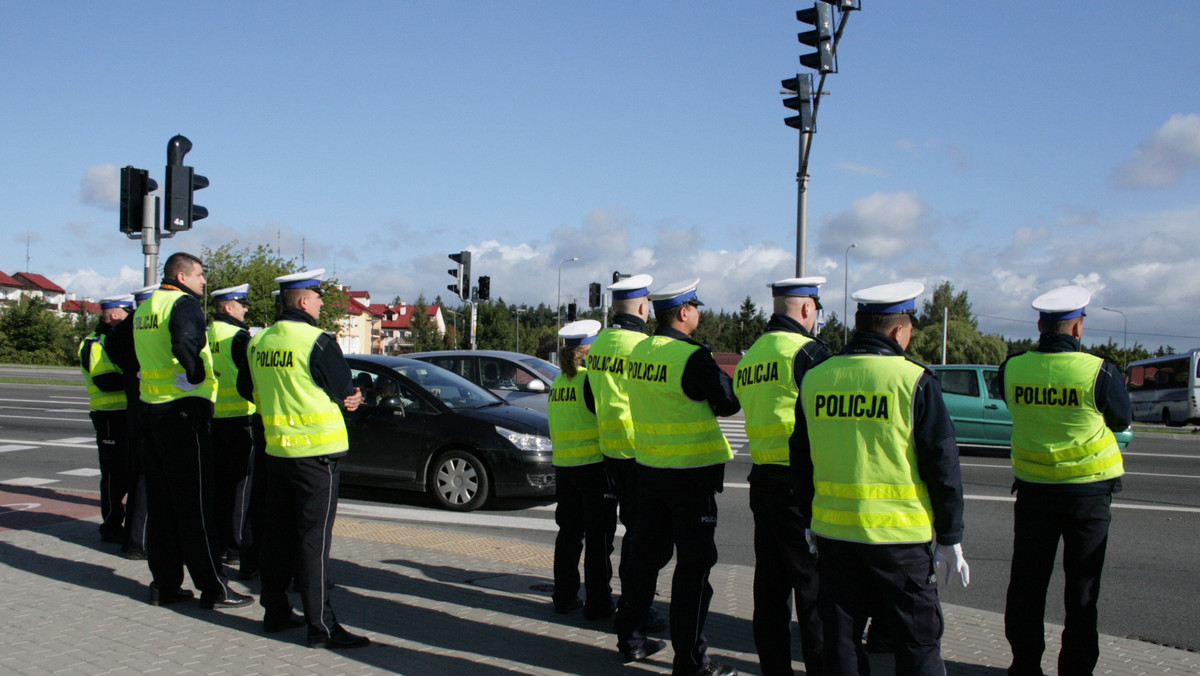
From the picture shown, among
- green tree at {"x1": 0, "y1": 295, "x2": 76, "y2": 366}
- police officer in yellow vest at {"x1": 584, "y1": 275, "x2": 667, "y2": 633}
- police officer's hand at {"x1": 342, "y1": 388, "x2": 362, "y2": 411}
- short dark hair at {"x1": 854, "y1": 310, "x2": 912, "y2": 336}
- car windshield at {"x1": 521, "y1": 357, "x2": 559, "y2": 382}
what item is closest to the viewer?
short dark hair at {"x1": 854, "y1": 310, "x2": 912, "y2": 336}

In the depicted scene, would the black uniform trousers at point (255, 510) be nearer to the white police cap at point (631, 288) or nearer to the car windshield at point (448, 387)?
the white police cap at point (631, 288)

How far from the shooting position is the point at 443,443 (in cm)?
937

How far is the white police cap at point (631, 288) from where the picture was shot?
16.8ft

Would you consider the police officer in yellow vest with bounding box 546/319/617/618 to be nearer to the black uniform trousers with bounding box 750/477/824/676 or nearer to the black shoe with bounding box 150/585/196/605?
the black uniform trousers with bounding box 750/477/824/676

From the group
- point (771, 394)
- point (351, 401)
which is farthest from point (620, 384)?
point (351, 401)

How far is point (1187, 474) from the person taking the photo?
1313cm

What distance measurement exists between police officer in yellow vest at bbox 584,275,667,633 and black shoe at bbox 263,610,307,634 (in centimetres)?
162

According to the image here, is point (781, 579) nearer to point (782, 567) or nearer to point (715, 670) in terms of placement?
point (782, 567)

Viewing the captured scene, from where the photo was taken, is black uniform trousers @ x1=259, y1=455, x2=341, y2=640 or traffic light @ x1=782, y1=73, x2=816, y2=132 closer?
black uniform trousers @ x1=259, y1=455, x2=341, y2=640

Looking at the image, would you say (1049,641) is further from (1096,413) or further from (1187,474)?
(1187,474)

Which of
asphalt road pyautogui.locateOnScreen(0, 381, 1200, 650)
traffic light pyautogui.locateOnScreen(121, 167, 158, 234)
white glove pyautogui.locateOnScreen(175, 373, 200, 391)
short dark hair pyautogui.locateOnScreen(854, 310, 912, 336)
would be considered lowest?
asphalt road pyautogui.locateOnScreen(0, 381, 1200, 650)

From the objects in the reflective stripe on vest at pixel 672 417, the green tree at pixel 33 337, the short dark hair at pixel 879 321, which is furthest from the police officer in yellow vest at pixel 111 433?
the green tree at pixel 33 337

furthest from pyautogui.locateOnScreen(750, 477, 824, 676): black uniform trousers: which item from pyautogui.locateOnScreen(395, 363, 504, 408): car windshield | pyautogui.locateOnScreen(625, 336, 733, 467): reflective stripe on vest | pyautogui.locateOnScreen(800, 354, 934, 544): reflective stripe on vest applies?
pyautogui.locateOnScreen(395, 363, 504, 408): car windshield

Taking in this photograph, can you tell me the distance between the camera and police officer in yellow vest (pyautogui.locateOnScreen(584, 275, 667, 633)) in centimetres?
510
